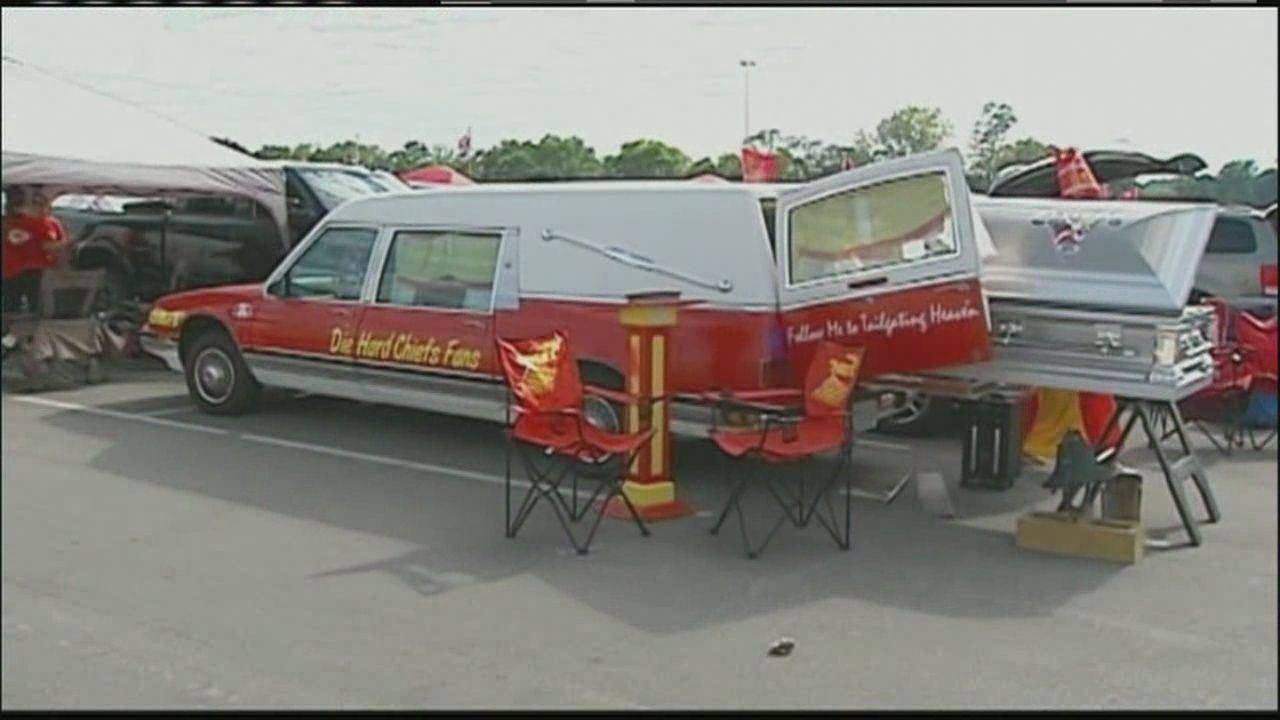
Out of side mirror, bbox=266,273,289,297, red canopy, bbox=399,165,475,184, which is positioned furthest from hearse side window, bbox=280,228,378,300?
red canopy, bbox=399,165,475,184

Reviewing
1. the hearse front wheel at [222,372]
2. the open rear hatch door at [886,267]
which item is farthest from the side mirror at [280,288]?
the open rear hatch door at [886,267]

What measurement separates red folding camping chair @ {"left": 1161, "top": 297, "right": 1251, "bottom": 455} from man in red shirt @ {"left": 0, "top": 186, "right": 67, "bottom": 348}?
2.33 metres

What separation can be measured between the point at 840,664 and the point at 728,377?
6.63ft

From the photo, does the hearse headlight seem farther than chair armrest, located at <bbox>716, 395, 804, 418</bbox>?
No

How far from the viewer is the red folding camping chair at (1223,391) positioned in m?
3.55

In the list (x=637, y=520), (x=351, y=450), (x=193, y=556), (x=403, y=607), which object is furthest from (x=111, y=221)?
(x=351, y=450)

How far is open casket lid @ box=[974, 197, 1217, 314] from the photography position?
431 cm

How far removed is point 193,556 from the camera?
2367mm

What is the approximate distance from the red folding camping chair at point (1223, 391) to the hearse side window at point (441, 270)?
294 cm

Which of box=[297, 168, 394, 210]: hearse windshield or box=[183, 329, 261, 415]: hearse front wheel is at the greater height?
box=[297, 168, 394, 210]: hearse windshield

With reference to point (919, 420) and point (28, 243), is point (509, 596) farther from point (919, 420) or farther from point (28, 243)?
point (919, 420)

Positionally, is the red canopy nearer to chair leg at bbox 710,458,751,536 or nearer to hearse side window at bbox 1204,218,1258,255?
chair leg at bbox 710,458,751,536

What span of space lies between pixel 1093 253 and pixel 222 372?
4.19 m

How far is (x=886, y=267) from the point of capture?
189 inches
